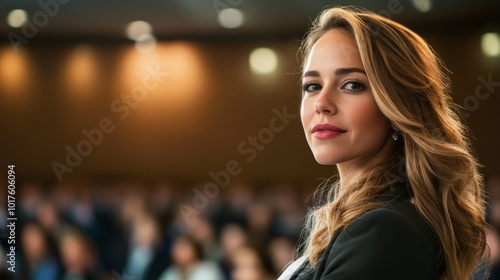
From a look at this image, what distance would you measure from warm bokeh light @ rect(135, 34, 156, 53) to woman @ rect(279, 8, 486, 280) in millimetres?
3404

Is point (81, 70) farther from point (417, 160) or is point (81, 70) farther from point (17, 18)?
point (417, 160)

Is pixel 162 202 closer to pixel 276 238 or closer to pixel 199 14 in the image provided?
pixel 276 238

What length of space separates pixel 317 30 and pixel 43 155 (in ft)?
11.5

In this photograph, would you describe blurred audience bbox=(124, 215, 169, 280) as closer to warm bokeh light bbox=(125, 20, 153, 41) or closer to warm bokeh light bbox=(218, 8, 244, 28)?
warm bokeh light bbox=(125, 20, 153, 41)

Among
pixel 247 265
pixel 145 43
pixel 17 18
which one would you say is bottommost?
pixel 247 265

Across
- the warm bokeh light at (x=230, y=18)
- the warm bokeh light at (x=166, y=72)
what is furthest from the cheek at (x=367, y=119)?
Answer: the warm bokeh light at (x=166, y=72)

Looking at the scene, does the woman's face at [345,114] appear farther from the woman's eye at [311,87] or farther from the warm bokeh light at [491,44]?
the warm bokeh light at [491,44]

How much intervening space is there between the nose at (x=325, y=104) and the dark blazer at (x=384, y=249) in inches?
7.8

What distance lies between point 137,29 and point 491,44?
7.90 feet

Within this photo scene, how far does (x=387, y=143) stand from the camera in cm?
91

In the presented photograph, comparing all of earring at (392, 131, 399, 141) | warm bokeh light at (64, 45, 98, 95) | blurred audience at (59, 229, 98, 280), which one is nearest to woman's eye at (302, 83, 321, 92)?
earring at (392, 131, 399, 141)

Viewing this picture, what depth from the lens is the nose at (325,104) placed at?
903 mm

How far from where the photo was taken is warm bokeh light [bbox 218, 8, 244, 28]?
13.4 feet

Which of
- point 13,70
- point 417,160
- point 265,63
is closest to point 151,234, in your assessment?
point 265,63
